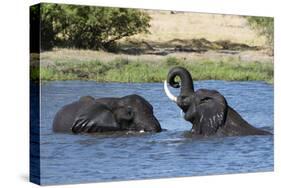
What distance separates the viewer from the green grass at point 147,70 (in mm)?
11805

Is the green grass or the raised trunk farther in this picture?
the raised trunk

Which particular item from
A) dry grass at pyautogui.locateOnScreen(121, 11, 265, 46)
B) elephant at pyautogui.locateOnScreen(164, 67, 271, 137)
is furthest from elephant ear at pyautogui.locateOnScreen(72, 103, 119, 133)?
dry grass at pyautogui.locateOnScreen(121, 11, 265, 46)

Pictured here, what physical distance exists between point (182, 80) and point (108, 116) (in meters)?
1.25

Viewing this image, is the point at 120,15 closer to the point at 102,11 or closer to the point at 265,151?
the point at 102,11

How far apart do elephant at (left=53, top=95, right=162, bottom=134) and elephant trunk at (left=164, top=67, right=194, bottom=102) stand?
0.40m

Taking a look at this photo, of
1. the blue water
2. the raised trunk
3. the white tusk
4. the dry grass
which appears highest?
the dry grass

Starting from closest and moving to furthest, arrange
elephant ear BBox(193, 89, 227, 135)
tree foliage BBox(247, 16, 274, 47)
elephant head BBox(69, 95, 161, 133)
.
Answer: elephant head BBox(69, 95, 161, 133), elephant ear BBox(193, 89, 227, 135), tree foliage BBox(247, 16, 274, 47)

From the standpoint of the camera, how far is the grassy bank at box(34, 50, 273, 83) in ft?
38.5

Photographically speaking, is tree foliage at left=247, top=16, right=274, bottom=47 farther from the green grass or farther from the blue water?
the blue water

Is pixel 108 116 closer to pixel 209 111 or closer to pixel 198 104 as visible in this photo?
pixel 198 104

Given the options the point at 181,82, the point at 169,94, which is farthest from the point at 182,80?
the point at 169,94

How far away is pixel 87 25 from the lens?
1198 cm

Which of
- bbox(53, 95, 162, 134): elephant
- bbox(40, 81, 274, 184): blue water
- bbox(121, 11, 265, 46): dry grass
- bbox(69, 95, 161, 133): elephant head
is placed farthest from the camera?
bbox(121, 11, 265, 46): dry grass

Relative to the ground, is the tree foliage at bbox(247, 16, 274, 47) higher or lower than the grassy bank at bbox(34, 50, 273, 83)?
higher
